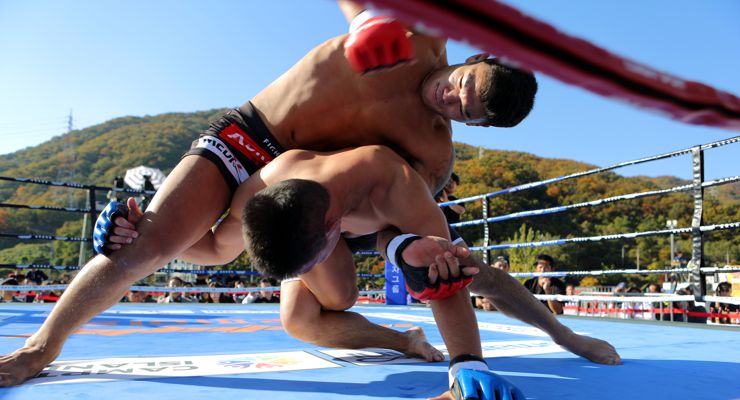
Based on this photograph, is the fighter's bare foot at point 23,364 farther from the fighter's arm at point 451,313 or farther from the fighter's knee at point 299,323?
the fighter's arm at point 451,313

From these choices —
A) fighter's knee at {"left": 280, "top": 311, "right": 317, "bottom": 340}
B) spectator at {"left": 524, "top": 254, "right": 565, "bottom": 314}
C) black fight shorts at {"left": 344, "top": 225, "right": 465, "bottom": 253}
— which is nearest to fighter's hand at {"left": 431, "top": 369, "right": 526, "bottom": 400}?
black fight shorts at {"left": 344, "top": 225, "right": 465, "bottom": 253}

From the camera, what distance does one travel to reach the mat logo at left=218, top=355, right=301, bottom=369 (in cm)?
153

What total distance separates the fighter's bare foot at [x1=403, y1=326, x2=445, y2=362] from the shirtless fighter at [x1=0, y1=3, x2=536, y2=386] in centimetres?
51

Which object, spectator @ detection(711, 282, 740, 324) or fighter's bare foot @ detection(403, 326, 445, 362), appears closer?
A: fighter's bare foot @ detection(403, 326, 445, 362)

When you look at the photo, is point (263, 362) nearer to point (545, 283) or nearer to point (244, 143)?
point (244, 143)

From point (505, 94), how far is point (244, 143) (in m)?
0.81

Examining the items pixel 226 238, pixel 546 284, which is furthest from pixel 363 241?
pixel 546 284

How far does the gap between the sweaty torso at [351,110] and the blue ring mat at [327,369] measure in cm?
67

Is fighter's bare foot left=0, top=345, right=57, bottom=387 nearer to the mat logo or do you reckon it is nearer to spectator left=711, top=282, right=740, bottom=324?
the mat logo

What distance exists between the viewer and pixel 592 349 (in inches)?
65.6

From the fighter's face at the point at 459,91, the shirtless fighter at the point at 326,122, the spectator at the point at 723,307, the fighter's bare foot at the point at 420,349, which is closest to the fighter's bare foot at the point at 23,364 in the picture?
the shirtless fighter at the point at 326,122

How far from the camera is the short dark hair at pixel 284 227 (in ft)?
3.72

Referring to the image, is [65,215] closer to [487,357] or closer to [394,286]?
[394,286]

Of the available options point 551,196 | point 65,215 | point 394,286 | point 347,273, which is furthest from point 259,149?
point 65,215
